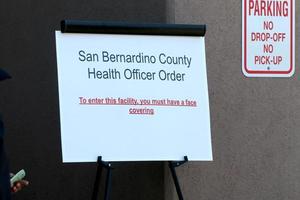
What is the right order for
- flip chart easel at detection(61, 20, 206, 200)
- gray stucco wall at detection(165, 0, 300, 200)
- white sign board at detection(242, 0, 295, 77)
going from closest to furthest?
flip chart easel at detection(61, 20, 206, 200) → gray stucco wall at detection(165, 0, 300, 200) → white sign board at detection(242, 0, 295, 77)

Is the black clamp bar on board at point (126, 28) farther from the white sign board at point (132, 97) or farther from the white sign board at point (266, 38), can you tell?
the white sign board at point (266, 38)

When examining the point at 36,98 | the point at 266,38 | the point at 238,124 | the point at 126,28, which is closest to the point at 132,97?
the point at 126,28

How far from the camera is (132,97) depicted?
518 cm

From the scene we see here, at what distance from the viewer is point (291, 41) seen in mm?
6309

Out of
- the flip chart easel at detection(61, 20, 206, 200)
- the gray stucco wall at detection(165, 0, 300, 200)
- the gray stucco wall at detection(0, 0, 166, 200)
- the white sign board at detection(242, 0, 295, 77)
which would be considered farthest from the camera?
the white sign board at detection(242, 0, 295, 77)

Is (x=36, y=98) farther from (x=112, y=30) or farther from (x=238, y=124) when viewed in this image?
(x=238, y=124)

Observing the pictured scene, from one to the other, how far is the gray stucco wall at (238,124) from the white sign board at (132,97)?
31.4 inches

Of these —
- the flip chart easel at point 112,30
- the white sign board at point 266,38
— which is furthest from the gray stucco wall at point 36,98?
the white sign board at point 266,38

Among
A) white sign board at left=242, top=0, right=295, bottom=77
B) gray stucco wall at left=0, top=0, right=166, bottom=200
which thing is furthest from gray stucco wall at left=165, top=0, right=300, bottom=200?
gray stucco wall at left=0, top=0, right=166, bottom=200

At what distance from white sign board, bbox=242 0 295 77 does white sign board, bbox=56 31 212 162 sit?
0.95 m

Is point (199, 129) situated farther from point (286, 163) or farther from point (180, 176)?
point (286, 163)

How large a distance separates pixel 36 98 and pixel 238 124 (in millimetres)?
1552

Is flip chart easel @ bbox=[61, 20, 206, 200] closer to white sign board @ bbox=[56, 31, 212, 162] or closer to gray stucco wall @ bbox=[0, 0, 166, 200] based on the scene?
→ white sign board @ bbox=[56, 31, 212, 162]

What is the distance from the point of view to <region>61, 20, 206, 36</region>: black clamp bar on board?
5.08m
